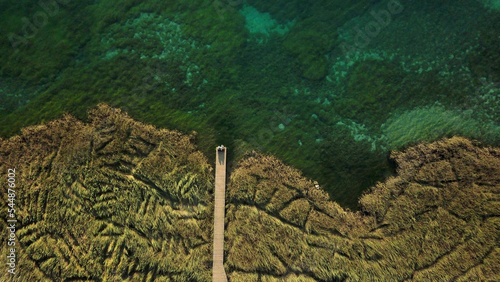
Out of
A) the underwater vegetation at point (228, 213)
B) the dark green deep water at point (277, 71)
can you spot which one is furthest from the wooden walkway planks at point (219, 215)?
the dark green deep water at point (277, 71)

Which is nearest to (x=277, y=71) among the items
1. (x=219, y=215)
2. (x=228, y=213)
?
(x=228, y=213)

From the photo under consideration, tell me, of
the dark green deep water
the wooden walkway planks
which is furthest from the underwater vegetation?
the dark green deep water

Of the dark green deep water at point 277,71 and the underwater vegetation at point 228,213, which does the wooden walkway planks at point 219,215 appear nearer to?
the underwater vegetation at point 228,213

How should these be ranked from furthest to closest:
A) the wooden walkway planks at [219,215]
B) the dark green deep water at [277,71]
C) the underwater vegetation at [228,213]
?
the dark green deep water at [277,71]
the wooden walkway planks at [219,215]
the underwater vegetation at [228,213]

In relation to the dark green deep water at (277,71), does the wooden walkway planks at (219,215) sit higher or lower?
lower

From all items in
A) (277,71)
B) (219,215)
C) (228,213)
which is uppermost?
(277,71)

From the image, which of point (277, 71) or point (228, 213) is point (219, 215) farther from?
point (277, 71)

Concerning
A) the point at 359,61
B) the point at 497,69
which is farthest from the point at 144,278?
the point at 497,69

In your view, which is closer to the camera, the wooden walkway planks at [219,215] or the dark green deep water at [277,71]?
the wooden walkway planks at [219,215]
